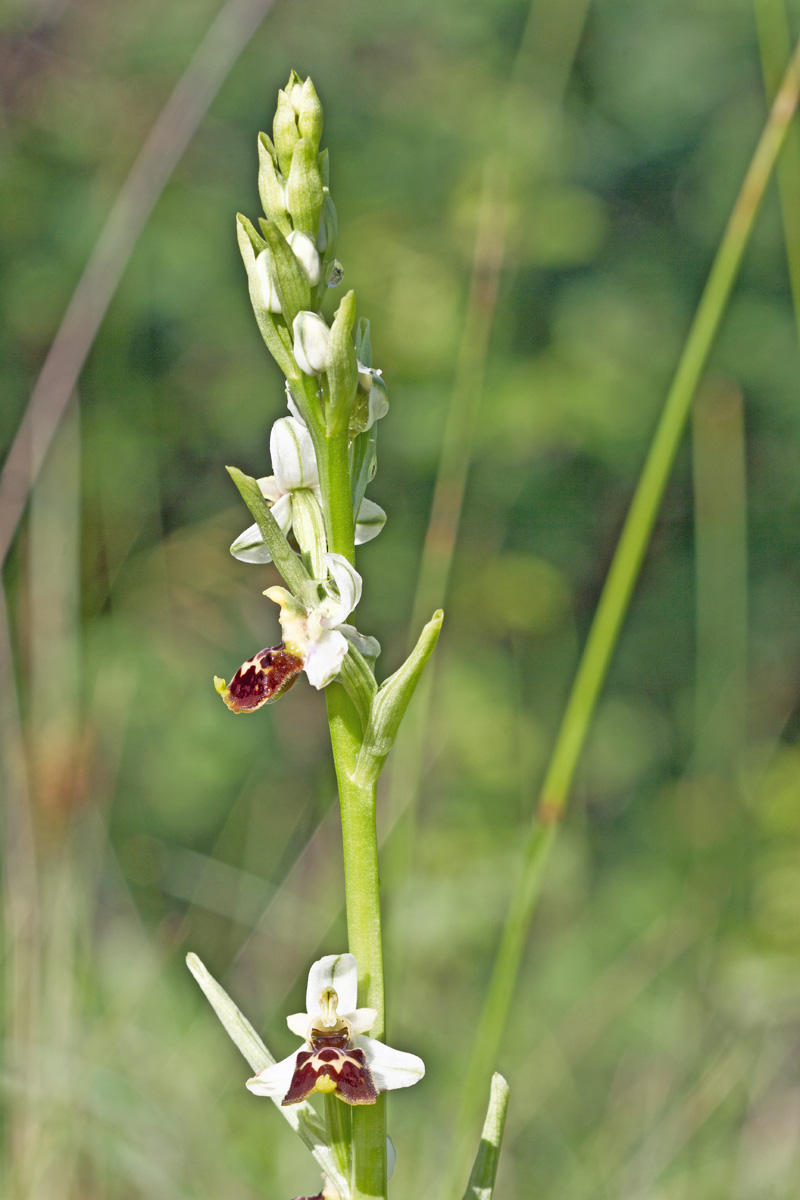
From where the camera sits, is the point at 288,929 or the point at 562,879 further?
the point at 562,879

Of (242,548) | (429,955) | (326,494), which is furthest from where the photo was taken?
(429,955)

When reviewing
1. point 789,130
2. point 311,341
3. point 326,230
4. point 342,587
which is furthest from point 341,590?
point 789,130

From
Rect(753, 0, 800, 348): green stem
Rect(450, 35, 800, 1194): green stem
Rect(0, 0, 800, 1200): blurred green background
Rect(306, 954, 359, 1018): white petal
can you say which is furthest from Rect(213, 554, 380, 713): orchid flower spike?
Rect(0, 0, 800, 1200): blurred green background

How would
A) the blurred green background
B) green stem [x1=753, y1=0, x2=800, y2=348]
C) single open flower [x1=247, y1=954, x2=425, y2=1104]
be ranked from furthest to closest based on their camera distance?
the blurred green background → green stem [x1=753, y1=0, x2=800, y2=348] → single open flower [x1=247, y1=954, x2=425, y2=1104]

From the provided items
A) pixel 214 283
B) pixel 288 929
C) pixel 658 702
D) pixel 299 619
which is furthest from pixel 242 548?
pixel 658 702

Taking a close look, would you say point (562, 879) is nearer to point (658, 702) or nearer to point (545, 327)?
point (658, 702)

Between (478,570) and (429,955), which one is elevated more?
(478,570)

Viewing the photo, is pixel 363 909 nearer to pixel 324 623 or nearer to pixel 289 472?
pixel 324 623

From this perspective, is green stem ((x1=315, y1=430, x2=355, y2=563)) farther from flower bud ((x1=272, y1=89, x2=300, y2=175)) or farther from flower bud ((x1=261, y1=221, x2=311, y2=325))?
flower bud ((x1=272, y1=89, x2=300, y2=175))

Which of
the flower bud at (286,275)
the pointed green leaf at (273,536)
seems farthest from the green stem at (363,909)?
the flower bud at (286,275)
